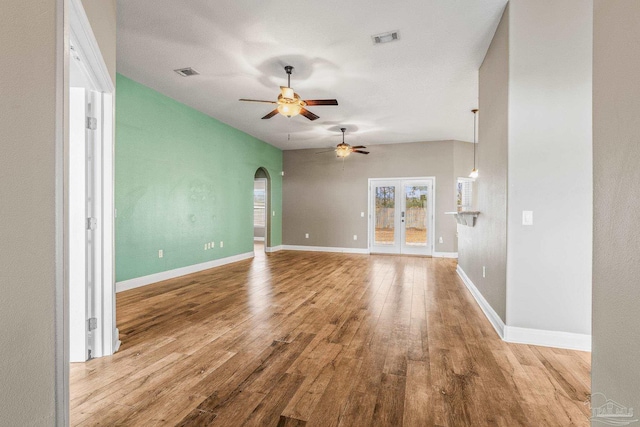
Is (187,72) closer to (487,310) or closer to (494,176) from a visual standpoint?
(494,176)

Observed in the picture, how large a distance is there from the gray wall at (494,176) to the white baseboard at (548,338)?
147 millimetres

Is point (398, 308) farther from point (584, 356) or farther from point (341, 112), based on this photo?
point (341, 112)

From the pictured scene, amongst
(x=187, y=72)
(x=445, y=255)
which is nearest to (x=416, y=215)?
(x=445, y=255)

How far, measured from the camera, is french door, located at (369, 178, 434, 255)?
810cm

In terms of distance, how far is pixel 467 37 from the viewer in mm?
3307

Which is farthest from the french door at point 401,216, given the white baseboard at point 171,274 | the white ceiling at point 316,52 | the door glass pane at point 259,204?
the door glass pane at point 259,204

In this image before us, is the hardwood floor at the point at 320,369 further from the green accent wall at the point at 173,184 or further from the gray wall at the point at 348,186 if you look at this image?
the gray wall at the point at 348,186

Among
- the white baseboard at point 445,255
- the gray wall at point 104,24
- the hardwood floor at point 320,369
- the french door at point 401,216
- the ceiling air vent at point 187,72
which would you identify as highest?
the ceiling air vent at point 187,72

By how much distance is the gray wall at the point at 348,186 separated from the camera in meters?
7.95

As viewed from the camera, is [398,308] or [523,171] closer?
[523,171]

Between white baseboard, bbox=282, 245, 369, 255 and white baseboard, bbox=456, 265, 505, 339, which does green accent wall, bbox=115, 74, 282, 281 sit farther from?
white baseboard, bbox=456, 265, 505, 339

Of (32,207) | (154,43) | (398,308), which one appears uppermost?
(154,43)

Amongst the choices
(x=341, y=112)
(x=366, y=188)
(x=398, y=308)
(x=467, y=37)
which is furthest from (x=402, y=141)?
(x=398, y=308)

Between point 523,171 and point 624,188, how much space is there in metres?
1.91
